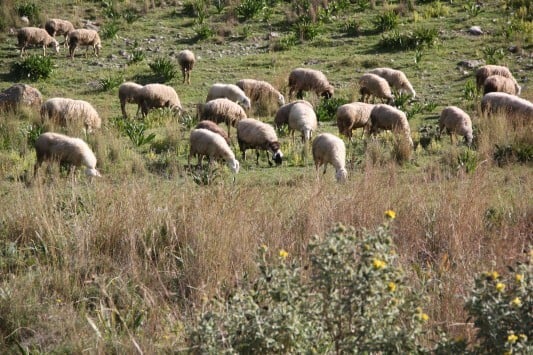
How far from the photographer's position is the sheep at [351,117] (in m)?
14.3

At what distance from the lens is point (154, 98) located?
16422mm

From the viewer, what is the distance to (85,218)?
23.5 ft

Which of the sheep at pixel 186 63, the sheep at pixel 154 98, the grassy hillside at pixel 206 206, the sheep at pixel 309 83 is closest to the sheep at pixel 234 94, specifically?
the grassy hillside at pixel 206 206

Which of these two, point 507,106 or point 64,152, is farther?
point 507,106

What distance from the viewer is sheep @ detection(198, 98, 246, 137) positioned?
591 inches

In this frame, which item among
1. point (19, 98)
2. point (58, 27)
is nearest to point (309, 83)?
point (19, 98)

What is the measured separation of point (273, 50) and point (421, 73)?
4.80 meters

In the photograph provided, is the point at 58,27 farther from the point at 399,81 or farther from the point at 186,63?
the point at 399,81

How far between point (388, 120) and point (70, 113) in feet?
20.5

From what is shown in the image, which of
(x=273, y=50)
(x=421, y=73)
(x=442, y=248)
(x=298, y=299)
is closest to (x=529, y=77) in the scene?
(x=421, y=73)

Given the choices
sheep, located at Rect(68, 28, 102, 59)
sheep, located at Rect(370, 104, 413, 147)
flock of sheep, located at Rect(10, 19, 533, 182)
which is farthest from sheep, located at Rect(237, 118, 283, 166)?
sheep, located at Rect(68, 28, 102, 59)

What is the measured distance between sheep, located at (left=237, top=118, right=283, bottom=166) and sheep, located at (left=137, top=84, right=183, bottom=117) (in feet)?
11.3

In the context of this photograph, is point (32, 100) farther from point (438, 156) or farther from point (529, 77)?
point (529, 77)

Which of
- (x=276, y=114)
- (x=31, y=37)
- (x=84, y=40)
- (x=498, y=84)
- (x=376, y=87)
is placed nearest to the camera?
(x=276, y=114)
